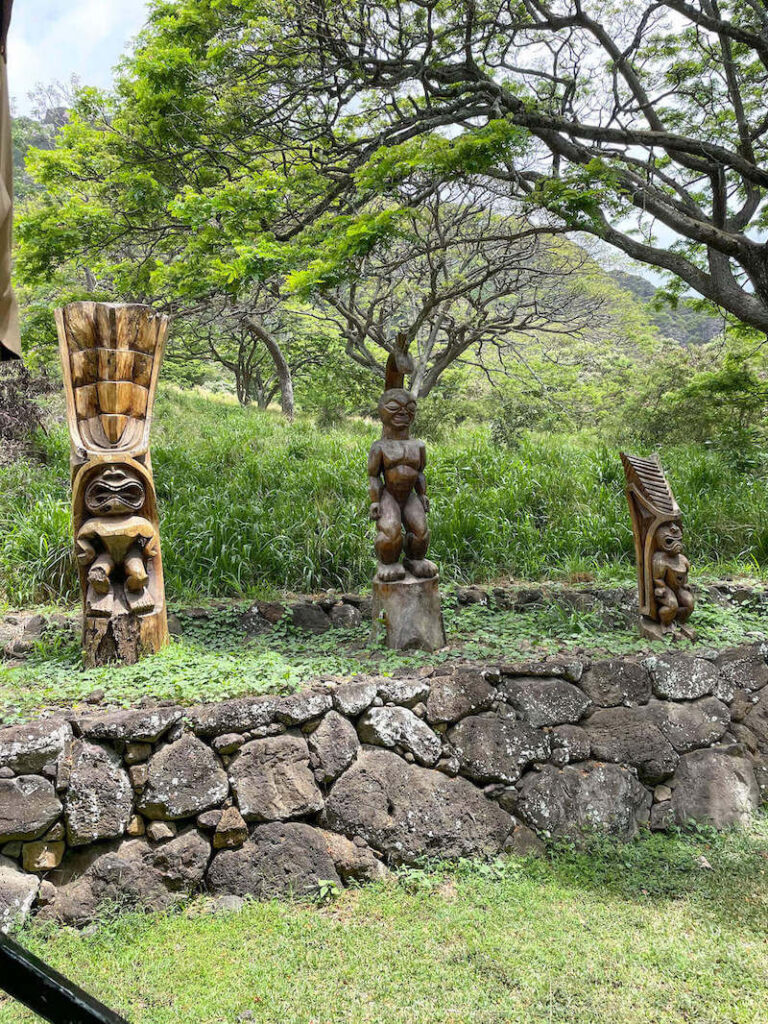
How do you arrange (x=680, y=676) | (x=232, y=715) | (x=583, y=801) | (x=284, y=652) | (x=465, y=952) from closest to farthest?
(x=465, y=952)
(x=232, y=715)
(x=583, y=801)
(x=680, y=676)
(x=284, y=652)

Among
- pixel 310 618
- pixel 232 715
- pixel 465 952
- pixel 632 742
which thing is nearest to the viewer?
pixel 465 952

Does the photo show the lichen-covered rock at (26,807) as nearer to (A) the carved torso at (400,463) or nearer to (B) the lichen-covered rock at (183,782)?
(B) the lichen-covered rock at (183,782)

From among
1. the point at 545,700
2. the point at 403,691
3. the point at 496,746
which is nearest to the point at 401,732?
the point at 403,691

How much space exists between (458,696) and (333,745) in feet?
2.59

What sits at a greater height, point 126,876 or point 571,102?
point 571,102

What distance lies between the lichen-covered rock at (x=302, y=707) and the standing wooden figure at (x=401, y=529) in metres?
1.01

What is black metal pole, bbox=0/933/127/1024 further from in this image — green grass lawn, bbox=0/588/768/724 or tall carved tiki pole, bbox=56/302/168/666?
tall carved tiki pole, bbox=56/302/168/666

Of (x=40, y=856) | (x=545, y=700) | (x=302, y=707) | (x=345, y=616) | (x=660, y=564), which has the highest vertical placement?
(x=660, y=564)

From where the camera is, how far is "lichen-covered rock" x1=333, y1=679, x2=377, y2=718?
13.0 feet

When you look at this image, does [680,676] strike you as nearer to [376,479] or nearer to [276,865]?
[376,479]

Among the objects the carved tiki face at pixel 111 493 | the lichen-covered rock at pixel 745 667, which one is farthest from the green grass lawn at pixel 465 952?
the carved tiki face at pixel 111 493

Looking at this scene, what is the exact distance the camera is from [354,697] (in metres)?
3.97

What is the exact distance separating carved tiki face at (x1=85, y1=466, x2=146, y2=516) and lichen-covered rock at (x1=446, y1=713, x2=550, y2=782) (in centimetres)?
239

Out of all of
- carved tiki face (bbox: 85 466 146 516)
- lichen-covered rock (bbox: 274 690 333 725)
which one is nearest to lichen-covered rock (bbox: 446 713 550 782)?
lichen-covered rock (bbox: 274 690 333 725)
